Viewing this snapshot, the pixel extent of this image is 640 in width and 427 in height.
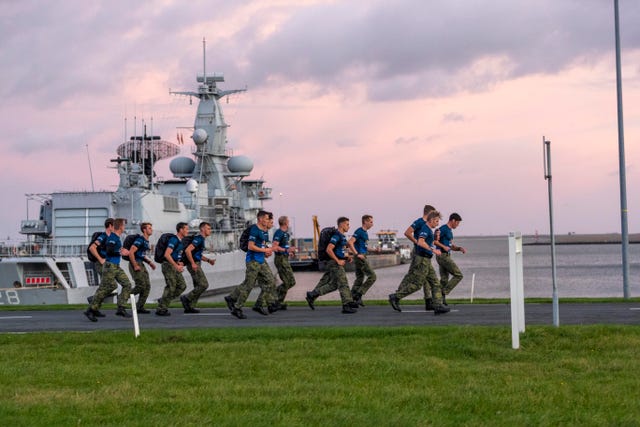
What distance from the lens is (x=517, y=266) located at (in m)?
10.8

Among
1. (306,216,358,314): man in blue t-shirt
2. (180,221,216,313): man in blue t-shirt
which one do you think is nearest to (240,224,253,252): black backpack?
(180,221,216,313): man in blue t-shirt

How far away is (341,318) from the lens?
16359 mm

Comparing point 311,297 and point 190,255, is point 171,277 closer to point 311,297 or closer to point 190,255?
point 190,255

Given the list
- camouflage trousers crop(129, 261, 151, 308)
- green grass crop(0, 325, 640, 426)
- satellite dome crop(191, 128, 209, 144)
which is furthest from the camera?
satellite dome crop(191, 128, 209, 144)

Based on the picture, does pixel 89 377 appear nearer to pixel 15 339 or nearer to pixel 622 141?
pixel 15 339

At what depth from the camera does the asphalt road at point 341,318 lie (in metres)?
14.9

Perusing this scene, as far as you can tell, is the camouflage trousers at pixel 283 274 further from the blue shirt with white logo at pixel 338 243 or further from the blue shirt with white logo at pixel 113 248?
the blue shirt with white logo at pixel 113 248

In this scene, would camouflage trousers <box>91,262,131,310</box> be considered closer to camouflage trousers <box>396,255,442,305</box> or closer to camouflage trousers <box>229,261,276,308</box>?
camouflage trousers <box>229,261,276,308</box>

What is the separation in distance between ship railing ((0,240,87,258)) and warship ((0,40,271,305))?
4cm

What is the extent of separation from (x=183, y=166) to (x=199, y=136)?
2.54 metres

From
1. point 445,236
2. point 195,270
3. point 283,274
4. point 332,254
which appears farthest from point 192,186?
point 445,236

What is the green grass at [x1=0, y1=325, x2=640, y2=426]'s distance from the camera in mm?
7691

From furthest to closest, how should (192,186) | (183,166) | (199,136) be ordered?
(183,166), (199,136), (192,186)

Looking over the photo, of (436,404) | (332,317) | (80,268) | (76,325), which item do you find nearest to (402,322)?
(332,317)
